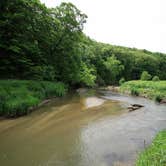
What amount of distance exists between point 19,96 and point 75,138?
6.52m

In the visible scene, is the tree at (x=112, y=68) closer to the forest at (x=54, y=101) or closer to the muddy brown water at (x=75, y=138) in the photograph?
the forest at (x=54, y=101)

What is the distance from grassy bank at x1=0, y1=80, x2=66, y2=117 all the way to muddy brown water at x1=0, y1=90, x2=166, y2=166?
702 millimetres

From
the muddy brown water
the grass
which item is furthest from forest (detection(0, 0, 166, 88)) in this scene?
the grass

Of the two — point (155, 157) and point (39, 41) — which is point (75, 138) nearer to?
point (155, 157)

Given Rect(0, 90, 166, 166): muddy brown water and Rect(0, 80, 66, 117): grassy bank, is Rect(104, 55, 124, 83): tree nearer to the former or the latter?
Rect(0, 80, 66, 117): grassy bank

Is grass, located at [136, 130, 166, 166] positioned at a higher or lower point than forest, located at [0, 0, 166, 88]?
lower

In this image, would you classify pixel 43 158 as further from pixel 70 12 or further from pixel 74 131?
pixel 70 12

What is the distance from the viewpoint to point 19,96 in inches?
566

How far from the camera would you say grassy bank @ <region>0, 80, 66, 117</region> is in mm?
12625

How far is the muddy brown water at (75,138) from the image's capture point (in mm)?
7406

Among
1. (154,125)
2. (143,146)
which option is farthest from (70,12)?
(143,146)

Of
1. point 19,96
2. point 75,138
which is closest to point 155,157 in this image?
point 75,138

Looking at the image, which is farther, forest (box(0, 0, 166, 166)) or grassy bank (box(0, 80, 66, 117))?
grassy bank (box(0, 80, 66, 117))

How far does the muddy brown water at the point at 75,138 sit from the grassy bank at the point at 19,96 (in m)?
0.70
